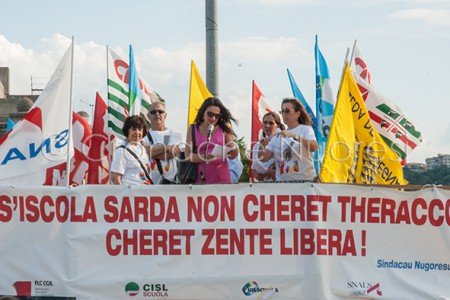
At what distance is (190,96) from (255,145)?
1.70 meters

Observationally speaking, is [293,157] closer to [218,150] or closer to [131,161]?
[218,150]

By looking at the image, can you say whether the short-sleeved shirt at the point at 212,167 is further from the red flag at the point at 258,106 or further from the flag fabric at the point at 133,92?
the red flag at the point at 258,106

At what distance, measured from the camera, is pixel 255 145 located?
11.1m

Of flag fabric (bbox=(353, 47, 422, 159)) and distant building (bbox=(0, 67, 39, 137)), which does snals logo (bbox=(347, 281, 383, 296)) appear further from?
distant building (bbox=(0, 67, 39, 137))

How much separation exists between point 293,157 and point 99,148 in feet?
13.4

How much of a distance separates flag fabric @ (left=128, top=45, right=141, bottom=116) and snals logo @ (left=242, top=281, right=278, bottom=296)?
5115 millimetres

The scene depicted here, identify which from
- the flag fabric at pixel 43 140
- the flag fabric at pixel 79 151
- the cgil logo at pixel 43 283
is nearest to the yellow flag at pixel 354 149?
the flag fabric at pixel 43 140

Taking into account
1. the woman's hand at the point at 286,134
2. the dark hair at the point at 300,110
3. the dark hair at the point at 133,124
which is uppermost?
the dark hair at the point at 300,110

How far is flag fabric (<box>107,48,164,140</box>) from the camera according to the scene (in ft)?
45.3

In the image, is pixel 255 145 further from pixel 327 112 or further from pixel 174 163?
pixel 327 112

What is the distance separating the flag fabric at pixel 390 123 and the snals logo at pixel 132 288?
449cm

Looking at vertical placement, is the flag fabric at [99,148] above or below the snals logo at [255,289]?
above

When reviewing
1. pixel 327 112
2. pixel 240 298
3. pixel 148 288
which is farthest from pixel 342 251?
pixel 327 112

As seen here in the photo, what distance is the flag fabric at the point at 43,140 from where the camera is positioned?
9.83 meters
